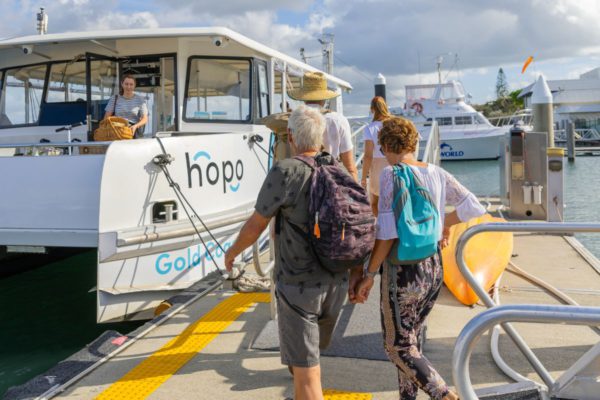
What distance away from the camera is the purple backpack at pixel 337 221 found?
2.57 m

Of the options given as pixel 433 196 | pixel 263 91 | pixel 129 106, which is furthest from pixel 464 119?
pixel 433 196

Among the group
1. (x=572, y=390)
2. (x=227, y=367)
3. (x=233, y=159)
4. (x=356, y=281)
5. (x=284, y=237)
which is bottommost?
(x=227, y=367)

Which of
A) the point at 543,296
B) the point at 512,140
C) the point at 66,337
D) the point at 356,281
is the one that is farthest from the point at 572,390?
the point at 512,140

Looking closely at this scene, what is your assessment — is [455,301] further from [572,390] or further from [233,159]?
[233,159]

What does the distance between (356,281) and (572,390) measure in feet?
3.47

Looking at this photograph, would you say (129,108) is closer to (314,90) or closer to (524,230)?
(314,90)

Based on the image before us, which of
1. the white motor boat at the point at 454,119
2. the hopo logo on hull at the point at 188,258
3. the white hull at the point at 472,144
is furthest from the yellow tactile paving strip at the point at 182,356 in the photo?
the white hull at the point at 472,144

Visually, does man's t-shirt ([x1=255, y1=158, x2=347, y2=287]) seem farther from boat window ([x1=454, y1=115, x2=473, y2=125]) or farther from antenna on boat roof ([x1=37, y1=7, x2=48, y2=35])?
boat window ([x1=454, y1=115, x2=473, y2=125])

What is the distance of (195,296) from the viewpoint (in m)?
5.30

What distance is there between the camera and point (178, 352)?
400cm

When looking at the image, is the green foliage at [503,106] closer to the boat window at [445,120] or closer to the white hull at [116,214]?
the boat window at [445,120]

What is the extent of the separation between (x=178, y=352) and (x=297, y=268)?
1.76 meters

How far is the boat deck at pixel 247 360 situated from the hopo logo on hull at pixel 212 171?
1.27 metres

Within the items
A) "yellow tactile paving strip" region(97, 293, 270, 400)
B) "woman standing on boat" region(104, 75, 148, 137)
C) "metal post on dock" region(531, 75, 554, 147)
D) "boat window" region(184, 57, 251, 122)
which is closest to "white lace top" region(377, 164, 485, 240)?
"yellow tactile paving strip" region(97, 293, 270, 400)
